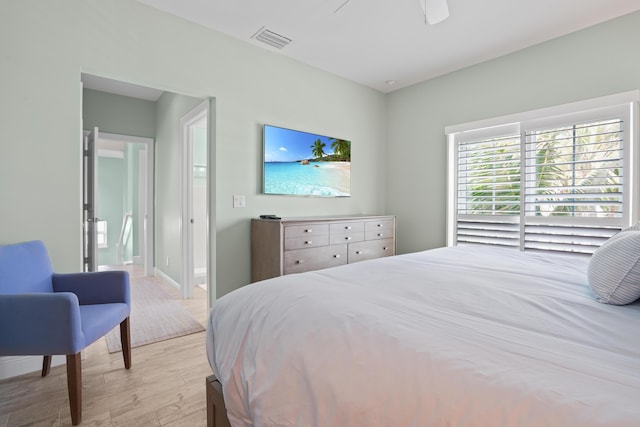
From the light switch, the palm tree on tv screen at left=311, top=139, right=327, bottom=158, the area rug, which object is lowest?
the area rug

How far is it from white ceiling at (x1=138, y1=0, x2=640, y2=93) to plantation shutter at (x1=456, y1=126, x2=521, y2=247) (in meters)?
0.89

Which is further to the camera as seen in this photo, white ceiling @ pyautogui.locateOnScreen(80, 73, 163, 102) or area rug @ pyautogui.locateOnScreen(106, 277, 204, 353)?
white ceiling @ pyautogui.locateOnScreen(80, 73, 163, 102)

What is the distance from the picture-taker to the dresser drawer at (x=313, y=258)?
115 inches

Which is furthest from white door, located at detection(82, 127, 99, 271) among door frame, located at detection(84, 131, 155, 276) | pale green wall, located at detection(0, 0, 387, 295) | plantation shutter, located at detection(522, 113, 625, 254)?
plantation shutter, located at detection(522, 113, 625, 254)

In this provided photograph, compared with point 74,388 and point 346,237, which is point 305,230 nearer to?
point 346,237

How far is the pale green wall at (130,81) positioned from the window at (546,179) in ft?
5.21

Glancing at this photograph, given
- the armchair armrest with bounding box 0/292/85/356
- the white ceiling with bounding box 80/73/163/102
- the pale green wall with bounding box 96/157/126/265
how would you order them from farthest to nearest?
the pale green wall with bounding box 96/157/126/265 → the white ceiling with bounding box 80/73/163/102 → the armchair armrest with bounding box 0/292/85/356

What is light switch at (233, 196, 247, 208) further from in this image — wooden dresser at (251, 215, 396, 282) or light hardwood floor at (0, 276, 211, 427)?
light hardwood floor at (0, 276, 211, 427)

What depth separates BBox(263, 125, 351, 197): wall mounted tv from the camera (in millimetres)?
3320

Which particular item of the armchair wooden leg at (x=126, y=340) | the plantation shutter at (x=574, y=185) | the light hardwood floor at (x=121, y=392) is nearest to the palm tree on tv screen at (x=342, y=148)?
the plantation shutter at (x=574, y=185)

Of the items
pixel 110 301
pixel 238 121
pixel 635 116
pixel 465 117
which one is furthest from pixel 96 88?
pixel 635 116

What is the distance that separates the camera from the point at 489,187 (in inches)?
139

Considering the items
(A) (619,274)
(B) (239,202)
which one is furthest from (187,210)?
(A) (619,274)

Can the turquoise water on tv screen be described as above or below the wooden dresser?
above
